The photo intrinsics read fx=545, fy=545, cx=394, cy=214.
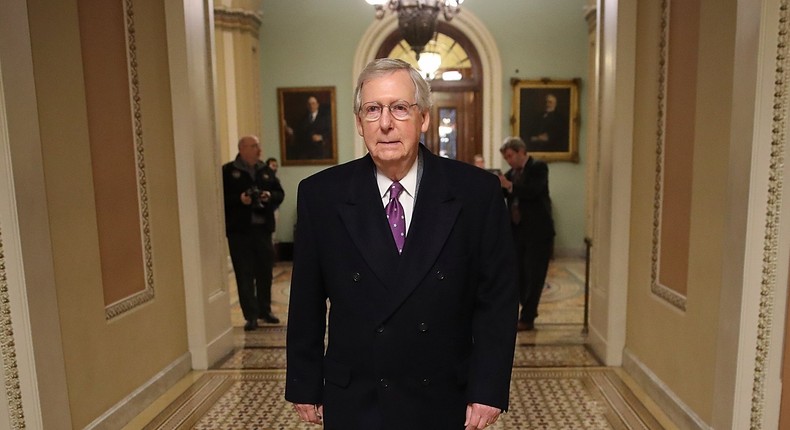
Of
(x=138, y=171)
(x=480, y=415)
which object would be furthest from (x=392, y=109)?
(x=138, y=171)

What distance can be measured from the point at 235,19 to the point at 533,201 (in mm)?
5806

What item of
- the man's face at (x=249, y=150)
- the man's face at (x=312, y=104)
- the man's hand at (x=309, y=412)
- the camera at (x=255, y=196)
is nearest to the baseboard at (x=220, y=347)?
the camera at (x=255, y=196)

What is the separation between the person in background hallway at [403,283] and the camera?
63.9 inches

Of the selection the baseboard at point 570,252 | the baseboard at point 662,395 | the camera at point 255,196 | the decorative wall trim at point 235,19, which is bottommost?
the baseboard at point 570,252

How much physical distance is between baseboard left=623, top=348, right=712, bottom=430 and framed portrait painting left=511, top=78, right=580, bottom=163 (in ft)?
17.4

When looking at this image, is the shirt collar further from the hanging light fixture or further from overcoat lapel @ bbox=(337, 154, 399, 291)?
the hanging light fixture

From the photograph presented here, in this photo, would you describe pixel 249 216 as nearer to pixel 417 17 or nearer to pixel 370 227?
pixel 417 17

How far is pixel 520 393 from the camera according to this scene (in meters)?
3.96

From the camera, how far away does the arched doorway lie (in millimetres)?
9320

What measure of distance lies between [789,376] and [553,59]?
7.37 meters

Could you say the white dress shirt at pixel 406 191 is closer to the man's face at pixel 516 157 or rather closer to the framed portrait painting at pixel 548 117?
the man's face at pixel 516 157

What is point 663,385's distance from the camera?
3.64 metres

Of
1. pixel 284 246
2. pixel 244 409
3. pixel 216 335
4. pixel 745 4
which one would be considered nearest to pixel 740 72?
pixel 745 4

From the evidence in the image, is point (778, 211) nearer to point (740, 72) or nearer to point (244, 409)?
point (740, 72)
